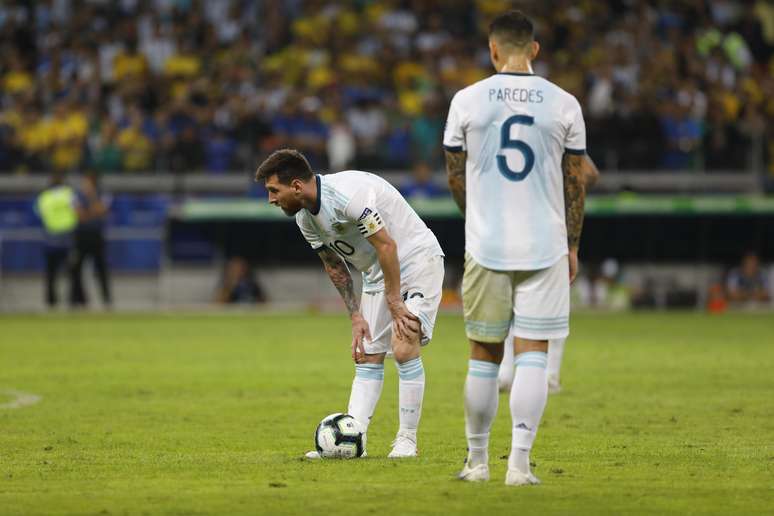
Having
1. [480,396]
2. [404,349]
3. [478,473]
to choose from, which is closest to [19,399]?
[404,349]

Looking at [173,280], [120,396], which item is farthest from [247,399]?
[173,280]

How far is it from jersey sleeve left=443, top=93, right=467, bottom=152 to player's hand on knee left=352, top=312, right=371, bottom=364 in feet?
5.91

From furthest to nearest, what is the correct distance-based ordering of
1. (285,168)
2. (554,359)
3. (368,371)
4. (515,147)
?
→ (554,359), (368,371), (285,168), (515,147)

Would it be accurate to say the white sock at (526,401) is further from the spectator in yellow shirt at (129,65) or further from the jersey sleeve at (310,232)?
the spectator in yellow shirt at (129,65)

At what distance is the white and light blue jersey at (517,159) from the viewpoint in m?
7.05

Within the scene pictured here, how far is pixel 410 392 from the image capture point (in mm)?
8695

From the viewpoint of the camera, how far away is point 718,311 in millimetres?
24750

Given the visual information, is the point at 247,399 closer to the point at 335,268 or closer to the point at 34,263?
the point at 335,268

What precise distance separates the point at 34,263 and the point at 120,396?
534 inches

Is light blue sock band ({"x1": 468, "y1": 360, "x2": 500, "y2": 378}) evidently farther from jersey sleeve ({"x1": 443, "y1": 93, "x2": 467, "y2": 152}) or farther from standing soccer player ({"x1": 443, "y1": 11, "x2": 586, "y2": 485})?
jersey sleeve ({"x1": 443, "y1": 93, "x2": 467, "y2": 152})

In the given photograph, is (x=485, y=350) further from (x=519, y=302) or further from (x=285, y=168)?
(x=285, y=168)

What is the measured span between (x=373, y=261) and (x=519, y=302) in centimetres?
185

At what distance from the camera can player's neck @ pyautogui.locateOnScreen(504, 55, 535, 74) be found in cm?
714

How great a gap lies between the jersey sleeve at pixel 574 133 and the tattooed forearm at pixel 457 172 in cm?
50
